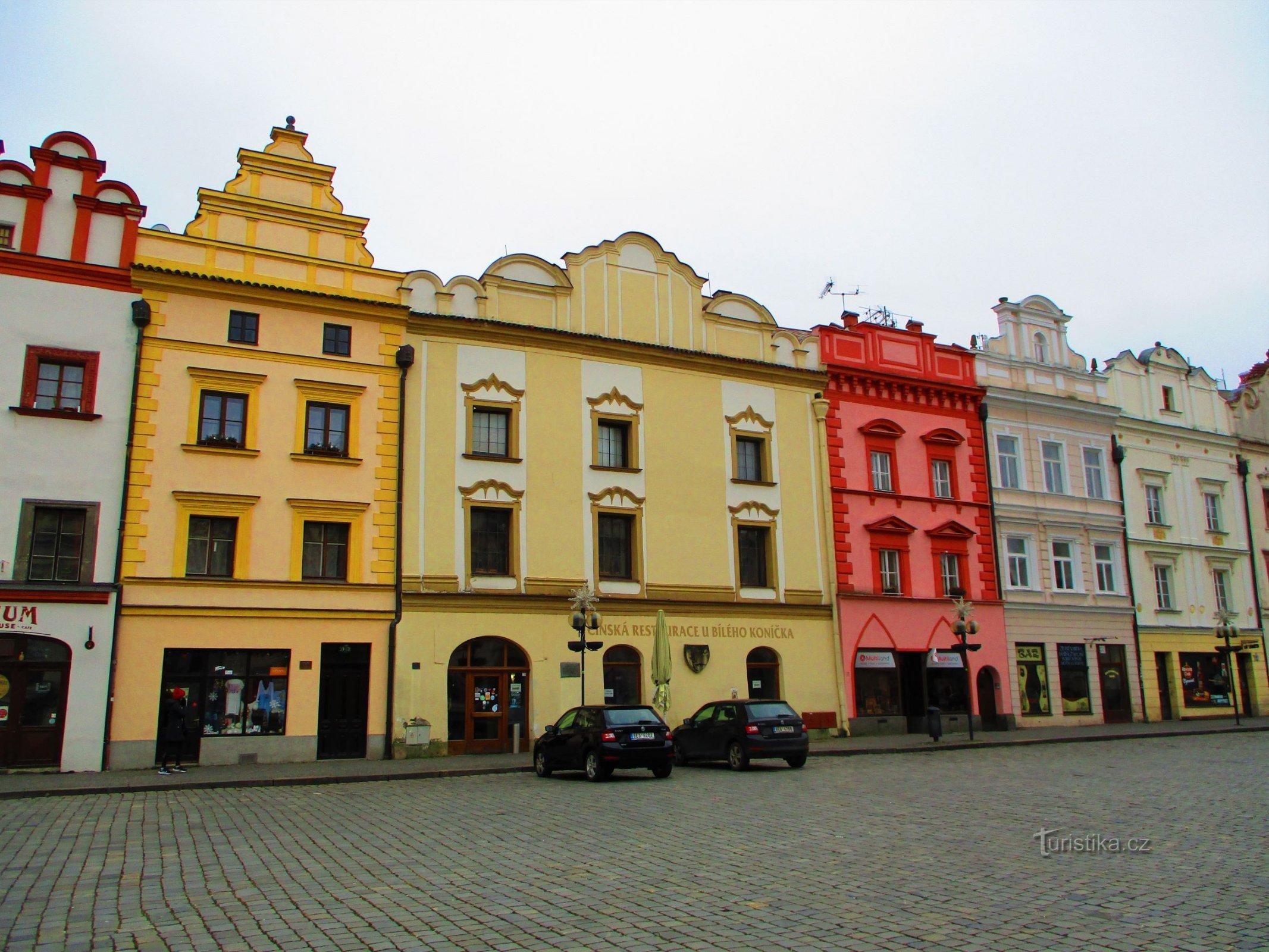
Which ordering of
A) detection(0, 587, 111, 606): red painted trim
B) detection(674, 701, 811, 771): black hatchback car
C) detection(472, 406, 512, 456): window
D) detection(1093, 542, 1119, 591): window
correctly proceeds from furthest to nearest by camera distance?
detection(1093, 542, 1119, 591): window, detection(472, 406, 512, 456): window, detection(0, 587, 111, 606): red painted trim, detection(674, 701, 811, 771): black hatchback car

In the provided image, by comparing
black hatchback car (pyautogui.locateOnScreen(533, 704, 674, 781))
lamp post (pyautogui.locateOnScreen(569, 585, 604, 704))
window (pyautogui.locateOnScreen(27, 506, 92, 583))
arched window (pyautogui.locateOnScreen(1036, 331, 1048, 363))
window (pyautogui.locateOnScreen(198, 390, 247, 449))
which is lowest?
black hatchback car (pyautogui.locateOnScreen(533, 704, 674, 781))

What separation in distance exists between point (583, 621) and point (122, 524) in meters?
11.4

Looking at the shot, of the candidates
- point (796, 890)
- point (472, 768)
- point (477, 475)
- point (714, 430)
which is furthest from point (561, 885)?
point (714, 430)

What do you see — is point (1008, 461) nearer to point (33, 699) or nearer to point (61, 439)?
point (61, 439)

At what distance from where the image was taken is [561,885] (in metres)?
10.1

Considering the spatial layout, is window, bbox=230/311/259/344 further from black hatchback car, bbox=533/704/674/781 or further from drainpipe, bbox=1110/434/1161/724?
drainpipe, bbox=1110/434/1161/724

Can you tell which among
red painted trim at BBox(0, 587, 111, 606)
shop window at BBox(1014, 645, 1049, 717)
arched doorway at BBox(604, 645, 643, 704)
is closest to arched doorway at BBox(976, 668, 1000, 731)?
shop window at BBox(1014, 645, 1049, 717)

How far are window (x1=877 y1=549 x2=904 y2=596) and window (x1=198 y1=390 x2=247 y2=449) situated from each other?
21.0m

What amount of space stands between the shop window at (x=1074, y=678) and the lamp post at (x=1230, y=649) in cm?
485

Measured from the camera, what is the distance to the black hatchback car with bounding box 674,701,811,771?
899 inches

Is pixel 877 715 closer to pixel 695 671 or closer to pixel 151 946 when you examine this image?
pixel 695 671

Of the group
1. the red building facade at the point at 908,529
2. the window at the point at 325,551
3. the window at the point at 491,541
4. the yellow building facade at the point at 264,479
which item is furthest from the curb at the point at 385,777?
the window at the point at 491,541

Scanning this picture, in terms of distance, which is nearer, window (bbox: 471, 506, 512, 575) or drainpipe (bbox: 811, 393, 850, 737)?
window (bbox: 471, 506, 512, 575)

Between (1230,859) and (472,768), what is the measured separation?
16.2m
